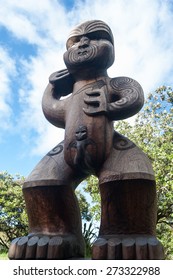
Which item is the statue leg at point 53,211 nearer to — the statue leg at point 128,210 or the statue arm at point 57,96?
the statue leg at point 128,210

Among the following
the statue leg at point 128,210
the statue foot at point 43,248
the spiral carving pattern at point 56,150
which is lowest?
the statue foot at point 43,248

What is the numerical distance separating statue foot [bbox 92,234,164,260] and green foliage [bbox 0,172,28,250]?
12.6 metres

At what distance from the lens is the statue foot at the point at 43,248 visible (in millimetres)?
2424

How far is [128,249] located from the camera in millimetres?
2238

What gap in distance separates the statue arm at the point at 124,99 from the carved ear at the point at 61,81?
1.96 ft

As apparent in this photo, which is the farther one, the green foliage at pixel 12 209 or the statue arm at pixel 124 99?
the green foliage at pixel 12 209

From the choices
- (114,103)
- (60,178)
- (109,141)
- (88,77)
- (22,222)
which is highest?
(88,77)

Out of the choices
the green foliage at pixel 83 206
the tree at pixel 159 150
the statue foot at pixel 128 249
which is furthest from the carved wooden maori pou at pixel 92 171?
the green foliage at pixel 83 206

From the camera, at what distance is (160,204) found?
9992 mm

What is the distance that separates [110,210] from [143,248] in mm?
432

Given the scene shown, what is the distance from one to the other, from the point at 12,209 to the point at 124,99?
1385 centimetres

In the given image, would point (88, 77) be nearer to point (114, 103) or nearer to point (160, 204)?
point (114, 103)
